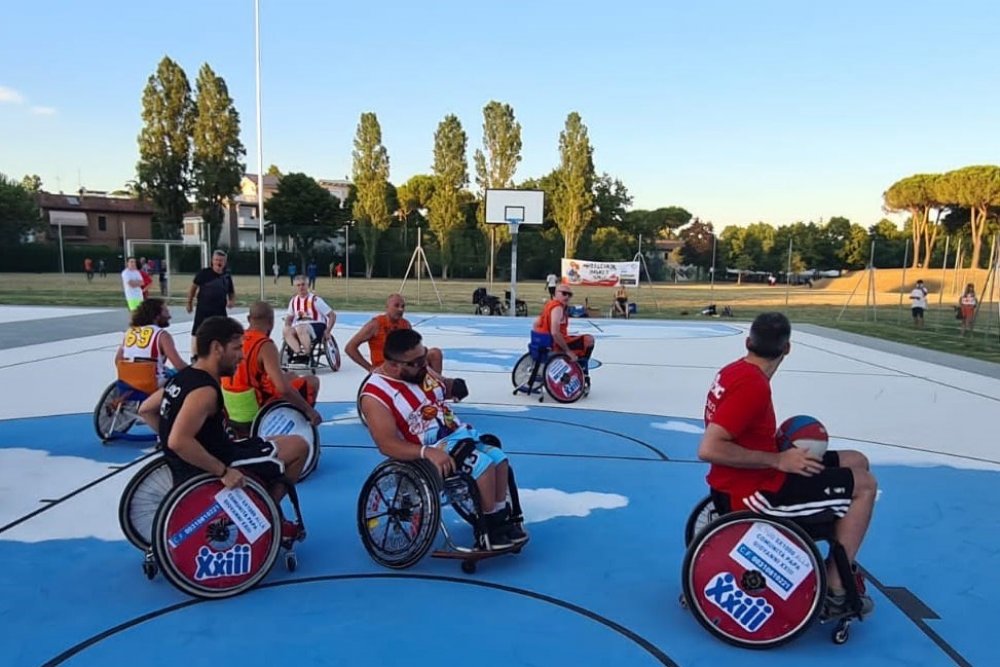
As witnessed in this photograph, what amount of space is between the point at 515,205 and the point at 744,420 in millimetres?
20024

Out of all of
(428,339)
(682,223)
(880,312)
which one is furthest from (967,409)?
(682,223)

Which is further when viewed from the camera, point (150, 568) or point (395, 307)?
point (395, 307)

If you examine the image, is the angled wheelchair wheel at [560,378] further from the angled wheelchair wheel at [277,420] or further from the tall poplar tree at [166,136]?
the tall poplar tree at [166,136]

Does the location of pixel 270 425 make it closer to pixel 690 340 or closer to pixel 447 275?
pixel 690 340

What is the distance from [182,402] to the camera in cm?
304

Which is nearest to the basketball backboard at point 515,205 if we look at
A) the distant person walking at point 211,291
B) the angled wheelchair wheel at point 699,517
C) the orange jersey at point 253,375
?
the distant person walking at point 211,291

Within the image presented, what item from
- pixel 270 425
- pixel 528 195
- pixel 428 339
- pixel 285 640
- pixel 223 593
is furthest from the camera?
pixel 528 195

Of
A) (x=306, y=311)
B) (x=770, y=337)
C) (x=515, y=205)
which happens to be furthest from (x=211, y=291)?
(x=515, y=205)

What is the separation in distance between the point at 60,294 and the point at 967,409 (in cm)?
2681

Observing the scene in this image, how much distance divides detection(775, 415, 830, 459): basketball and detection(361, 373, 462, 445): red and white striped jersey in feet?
5.27

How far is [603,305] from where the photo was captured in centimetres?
2491

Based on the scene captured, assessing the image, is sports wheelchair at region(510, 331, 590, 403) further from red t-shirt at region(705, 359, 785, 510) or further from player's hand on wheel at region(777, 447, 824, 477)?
player's hand on wheel at region(777, 447, 824, 477)

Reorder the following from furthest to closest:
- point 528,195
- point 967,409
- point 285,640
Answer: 1. point 528,195
2. point 967,409
3. point 285,640

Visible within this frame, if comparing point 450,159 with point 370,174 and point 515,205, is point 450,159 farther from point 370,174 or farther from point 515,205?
point 515,205
